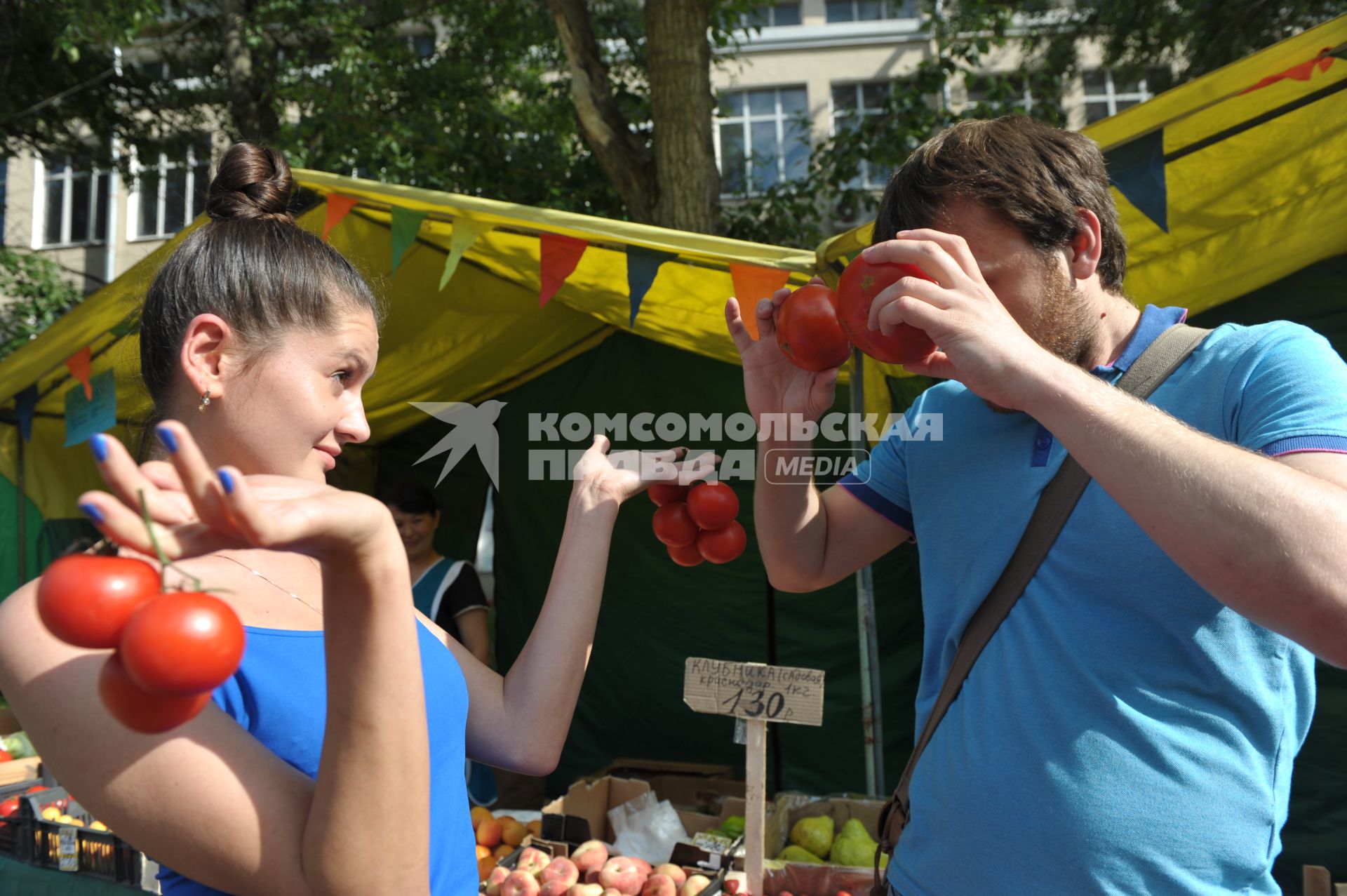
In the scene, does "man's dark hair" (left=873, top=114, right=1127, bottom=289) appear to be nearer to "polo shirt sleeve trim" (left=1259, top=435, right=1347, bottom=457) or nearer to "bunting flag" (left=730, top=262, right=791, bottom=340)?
"polo shirt sleeve trim" (left=1259, top=435, right=1347, bottom=457)

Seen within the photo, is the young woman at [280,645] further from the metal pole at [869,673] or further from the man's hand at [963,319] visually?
the metal pole at [869,673]

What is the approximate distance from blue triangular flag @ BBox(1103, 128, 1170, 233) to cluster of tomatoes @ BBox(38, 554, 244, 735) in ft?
9.15

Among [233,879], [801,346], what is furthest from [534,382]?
[233,879]

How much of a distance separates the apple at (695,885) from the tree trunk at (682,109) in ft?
14.0

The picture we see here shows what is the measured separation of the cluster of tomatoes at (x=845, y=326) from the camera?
4.88 ft

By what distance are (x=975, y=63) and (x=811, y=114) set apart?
40.6 ft

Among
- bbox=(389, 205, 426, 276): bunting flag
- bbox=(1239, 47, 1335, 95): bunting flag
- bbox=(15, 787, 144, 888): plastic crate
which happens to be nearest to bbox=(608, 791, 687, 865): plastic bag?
bbox=(15, 787, 144, 888): plastic crate

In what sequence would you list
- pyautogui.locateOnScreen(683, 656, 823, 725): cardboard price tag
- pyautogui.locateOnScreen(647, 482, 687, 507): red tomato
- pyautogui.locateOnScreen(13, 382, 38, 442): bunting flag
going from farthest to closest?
pyautogui.locateOnScreen(13, 382, 38, 442): bunting flag, pyautogui.locateOnScreen(683, 656, 823, 725): cardboard price tag, pyautogui.locateOnScreen(647, 482, 687, 507): red tomato

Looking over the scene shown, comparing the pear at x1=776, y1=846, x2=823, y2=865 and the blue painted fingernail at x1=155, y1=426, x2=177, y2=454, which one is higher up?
the blue painted fingernail at x1=155, y1=426, x2=177, y2=454

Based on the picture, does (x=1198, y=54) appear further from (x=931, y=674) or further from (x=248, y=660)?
(x=248, y=660)

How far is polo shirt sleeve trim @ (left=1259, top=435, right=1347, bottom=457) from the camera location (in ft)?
3.66

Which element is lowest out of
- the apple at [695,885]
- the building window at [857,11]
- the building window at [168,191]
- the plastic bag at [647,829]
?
the plastic bag at [647,829]

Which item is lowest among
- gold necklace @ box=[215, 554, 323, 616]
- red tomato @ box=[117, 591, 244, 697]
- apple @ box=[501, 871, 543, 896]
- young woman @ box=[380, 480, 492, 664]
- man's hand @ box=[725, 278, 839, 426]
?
apple @ box=[501, 871, 543, 896]

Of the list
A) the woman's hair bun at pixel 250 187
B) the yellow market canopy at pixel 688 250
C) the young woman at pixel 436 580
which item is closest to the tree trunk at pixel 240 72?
the yellow market canopy at pixel 688 250
